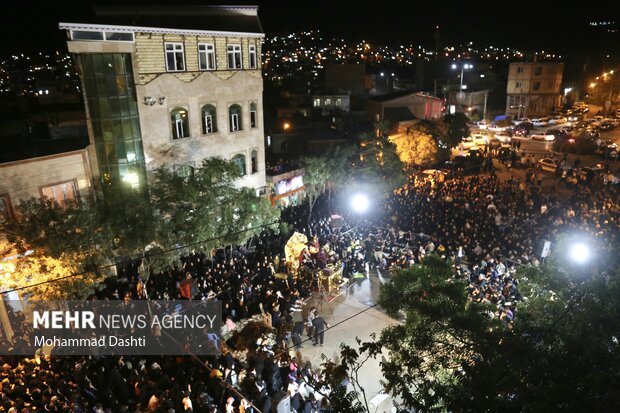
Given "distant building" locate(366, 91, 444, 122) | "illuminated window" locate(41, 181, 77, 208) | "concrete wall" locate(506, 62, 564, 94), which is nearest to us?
"illuminated window" locate(41, 181, 77, 208)

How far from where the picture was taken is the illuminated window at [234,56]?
2303cm

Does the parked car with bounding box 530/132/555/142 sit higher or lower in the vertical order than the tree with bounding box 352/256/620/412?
lower

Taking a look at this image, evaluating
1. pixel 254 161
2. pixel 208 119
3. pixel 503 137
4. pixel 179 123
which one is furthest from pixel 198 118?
pixel 503 137

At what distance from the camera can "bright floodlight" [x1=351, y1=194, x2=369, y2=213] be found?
24750 mm

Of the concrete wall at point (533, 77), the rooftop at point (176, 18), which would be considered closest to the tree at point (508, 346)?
the rooftop at point (176, 18)

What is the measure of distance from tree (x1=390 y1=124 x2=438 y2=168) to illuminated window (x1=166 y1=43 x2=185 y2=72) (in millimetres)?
18416

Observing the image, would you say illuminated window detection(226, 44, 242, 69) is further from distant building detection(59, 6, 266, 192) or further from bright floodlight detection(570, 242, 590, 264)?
bright floodlight detection(570, 242, 590, 264)

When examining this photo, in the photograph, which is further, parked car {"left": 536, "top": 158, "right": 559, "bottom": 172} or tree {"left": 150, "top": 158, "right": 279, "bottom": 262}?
parked car {"left": 536, "top": 158, "right": 559, "bottom": 172}

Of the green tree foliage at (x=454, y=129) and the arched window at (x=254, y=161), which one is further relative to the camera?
the green tree foliage at (x=454, y=129)

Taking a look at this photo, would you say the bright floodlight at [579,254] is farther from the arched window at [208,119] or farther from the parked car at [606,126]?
the parked car at [606,126]

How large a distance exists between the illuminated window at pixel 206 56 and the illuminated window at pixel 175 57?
96cm

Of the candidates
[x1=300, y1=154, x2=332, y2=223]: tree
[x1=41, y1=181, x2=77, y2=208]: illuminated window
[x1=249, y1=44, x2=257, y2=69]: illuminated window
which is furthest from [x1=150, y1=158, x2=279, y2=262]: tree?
[x1=249, y1=44, x2=257, y2=69]: illuminated window

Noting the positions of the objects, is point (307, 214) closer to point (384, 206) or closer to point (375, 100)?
point (384, 206)

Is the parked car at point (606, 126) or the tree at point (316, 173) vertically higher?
the tree at point (316, 173)
